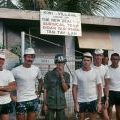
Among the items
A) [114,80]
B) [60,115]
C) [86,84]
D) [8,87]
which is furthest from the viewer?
[114,80]

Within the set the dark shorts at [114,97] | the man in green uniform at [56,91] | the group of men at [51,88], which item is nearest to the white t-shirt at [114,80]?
the dark shorts at [114,97]

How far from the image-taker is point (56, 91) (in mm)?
9234

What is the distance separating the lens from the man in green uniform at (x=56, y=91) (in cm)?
917

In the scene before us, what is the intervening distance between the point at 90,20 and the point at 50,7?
2.64 metres

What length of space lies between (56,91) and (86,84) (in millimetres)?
652

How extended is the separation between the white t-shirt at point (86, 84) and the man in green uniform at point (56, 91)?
12.0 inches

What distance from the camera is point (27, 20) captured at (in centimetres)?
1251

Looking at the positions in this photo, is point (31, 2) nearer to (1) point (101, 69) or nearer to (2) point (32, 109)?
(1) point (101, 69)

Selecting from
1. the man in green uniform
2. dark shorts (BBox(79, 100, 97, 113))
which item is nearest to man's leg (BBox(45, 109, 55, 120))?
the man in green uniform

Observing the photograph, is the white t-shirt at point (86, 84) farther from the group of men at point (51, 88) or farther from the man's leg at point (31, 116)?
the man's leg at point (31, 116)

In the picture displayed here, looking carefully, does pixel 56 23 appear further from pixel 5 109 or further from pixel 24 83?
pixel 5 109

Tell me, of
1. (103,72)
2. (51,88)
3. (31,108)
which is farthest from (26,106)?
(103,72)

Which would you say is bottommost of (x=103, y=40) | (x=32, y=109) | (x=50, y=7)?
(x=32, y=109)

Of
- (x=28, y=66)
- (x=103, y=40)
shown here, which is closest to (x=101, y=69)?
(x=28, y=66)
